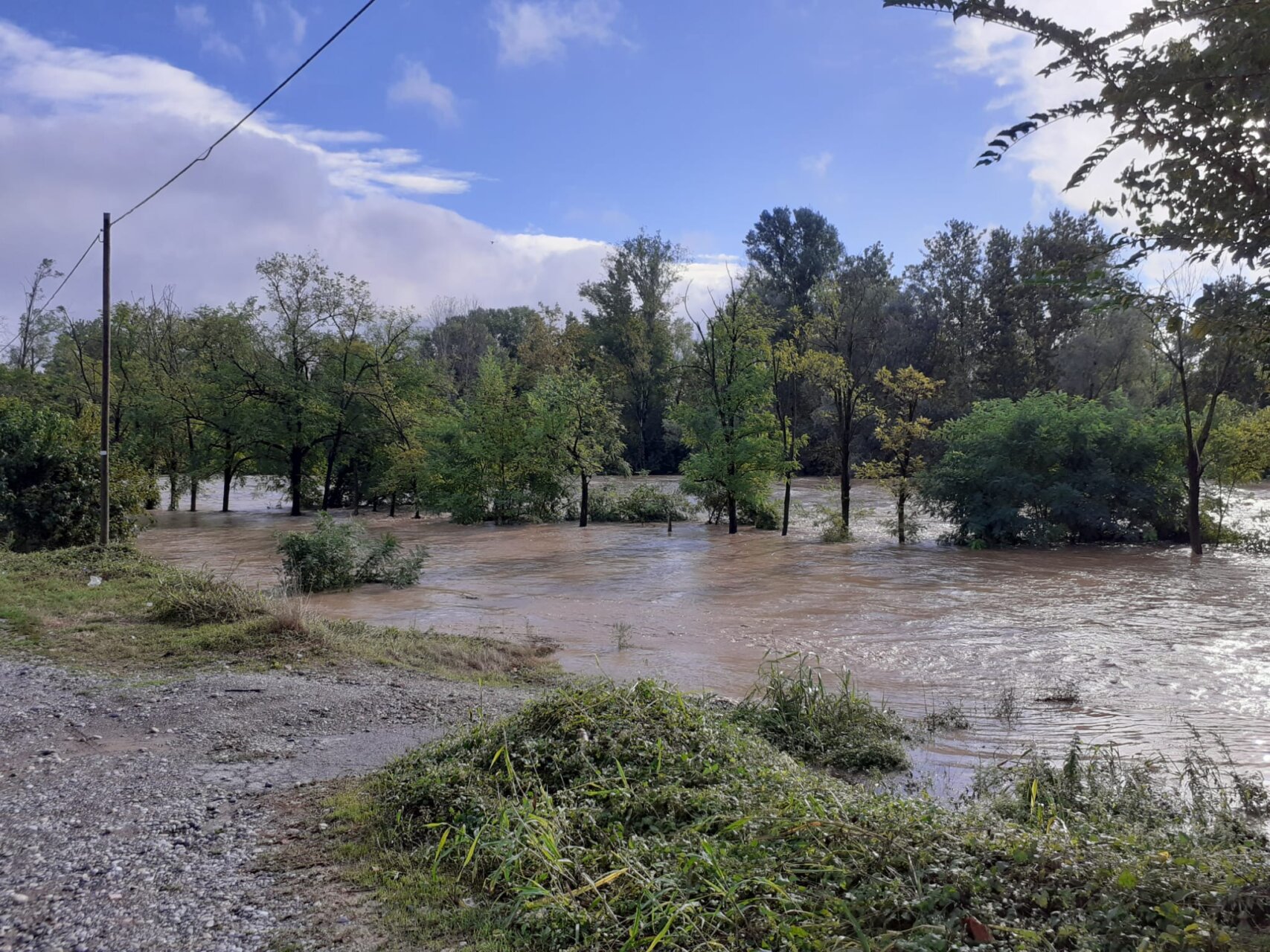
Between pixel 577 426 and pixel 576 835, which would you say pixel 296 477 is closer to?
pixel 577 426

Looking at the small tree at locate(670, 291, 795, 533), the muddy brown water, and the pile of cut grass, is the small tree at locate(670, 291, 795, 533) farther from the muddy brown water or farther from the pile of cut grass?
the pile of cut grass

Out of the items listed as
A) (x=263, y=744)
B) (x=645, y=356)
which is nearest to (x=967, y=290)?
(x=645, y=356)

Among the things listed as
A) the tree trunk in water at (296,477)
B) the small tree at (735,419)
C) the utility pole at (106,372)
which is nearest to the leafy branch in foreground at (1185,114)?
the utility pole at (106,372)

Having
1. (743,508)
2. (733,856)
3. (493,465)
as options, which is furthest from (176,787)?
(493,465)

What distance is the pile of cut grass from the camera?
338 cm

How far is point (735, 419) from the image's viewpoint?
28141 mm

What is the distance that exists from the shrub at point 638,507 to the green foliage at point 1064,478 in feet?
33.9

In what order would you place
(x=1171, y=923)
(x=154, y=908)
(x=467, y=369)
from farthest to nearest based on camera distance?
(x=467, y=369), (x=154, y=908), (x=1171, y=923)

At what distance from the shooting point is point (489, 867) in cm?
435

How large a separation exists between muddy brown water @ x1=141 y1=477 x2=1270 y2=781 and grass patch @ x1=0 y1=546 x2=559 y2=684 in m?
1.25

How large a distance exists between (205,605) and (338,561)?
4.82 metres

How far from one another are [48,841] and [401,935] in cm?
237

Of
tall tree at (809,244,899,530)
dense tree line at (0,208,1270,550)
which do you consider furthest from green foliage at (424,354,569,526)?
tall tree at (809,244,899,530)

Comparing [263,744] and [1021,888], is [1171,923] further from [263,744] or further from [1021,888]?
[263,744]
